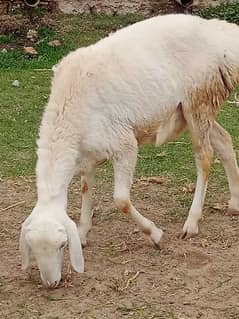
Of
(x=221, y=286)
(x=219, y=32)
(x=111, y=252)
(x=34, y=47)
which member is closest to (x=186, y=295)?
(x=221, y=286)

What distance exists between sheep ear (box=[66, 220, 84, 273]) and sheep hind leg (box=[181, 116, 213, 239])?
51.6 inches

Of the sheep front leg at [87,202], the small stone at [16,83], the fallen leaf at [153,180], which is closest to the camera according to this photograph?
the sheep front leg at [87,202]

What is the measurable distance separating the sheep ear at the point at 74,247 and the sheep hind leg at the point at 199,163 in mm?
1310

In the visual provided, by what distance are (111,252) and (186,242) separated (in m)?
0.60

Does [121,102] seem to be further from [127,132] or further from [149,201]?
[149,201]

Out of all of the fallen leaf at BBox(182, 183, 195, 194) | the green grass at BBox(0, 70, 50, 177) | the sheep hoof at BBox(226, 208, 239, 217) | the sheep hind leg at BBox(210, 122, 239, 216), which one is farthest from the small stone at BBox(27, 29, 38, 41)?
the sheep hoof at BBox(226, 208, 239, 217)

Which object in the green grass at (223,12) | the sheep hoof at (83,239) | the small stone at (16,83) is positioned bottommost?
the small stone at (16,83)

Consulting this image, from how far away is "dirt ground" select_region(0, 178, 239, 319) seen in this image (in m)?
5.28

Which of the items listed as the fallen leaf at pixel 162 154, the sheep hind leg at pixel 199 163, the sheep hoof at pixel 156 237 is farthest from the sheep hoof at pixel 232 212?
the fallen leaf at pixel 162 154

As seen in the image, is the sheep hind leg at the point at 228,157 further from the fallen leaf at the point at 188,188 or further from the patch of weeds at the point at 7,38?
the patch of weeds at the point at 7,38

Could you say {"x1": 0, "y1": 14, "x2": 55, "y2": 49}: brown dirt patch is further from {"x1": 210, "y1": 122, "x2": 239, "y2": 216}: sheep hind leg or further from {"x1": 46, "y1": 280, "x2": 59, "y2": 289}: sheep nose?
{"x1": 46, "y1": 280, "x2": 59, "y2": 289}: sheep nose

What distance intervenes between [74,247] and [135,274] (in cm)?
64

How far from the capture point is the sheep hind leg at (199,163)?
6484mm

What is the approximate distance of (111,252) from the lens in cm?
621
